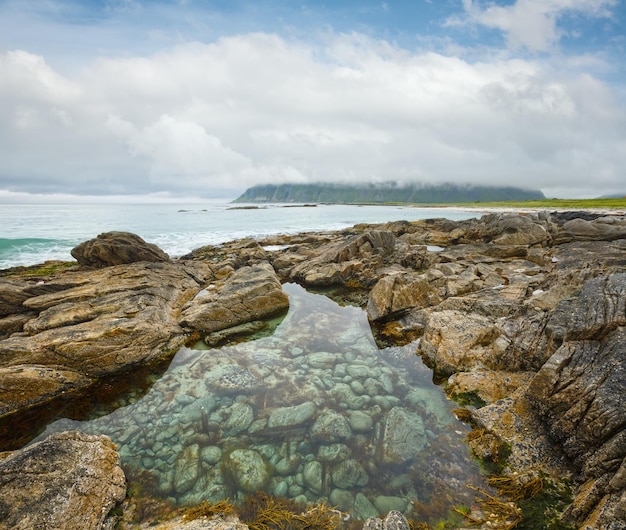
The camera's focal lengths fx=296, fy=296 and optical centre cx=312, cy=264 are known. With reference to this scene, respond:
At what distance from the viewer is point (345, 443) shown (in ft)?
28.0

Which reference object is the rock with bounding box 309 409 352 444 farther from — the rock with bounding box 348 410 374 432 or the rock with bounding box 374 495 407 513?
the rock with bounding box 374 495 407 513

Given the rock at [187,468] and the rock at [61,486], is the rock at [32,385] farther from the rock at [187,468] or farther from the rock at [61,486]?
the rock at [187,468]

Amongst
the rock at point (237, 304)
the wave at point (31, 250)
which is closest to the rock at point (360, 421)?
the rock at point (237, 304)

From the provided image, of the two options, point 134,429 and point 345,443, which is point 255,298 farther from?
point 345,443

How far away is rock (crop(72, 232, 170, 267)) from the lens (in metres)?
23.7

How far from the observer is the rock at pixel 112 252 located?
2370 cm

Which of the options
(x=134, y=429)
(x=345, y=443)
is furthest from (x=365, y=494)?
(x=134, y=429)

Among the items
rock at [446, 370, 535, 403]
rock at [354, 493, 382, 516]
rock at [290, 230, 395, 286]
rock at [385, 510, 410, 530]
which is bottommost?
rock at [354, 493, 382, 516]

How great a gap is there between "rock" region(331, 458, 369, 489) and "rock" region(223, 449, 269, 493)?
5.87 ft

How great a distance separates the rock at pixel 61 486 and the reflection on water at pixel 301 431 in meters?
1.00

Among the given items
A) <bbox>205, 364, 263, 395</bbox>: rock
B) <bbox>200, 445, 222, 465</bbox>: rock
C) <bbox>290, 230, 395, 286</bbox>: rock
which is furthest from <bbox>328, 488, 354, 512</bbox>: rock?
<bbox>290, 230, 395, 286</bbox>: rock

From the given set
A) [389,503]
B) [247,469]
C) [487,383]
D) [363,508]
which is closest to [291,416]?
[247,469]

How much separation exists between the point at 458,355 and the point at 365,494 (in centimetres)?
663

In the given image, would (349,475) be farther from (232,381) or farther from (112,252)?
(112,252)
